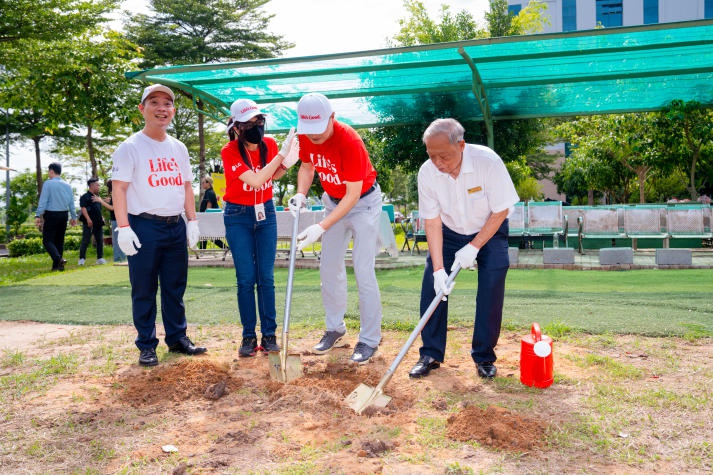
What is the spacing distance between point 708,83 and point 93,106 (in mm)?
10461

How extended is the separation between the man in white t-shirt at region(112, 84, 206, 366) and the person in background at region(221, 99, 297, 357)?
1.19ft

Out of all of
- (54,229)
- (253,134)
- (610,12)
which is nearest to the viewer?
(253,134)

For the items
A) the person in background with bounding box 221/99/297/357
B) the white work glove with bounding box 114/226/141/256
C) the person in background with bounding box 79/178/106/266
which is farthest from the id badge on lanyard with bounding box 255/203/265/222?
the person in background with bounding box 79/178/106/266

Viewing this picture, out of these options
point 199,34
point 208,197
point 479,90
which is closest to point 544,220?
point 479,90

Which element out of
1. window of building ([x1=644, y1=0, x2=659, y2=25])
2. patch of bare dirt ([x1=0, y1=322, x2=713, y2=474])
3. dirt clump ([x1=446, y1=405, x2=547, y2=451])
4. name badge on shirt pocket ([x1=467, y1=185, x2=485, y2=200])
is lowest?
patch of bare dirt ([x1=0, y1=322, x2=713, y2=474])

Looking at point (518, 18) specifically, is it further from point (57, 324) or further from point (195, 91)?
point (57, 324)

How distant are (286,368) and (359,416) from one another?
701 mm

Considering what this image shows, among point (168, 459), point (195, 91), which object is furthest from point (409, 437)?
point (195, 91)

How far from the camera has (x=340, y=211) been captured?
358cm

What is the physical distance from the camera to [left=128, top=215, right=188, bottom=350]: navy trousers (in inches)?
150

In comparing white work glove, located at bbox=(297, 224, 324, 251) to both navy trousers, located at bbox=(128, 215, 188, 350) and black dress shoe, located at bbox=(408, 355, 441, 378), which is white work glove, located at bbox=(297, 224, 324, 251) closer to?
navy trousers, located at bbox=(128, 215, 188, 350)

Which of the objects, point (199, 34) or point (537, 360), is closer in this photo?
point (537, 360)

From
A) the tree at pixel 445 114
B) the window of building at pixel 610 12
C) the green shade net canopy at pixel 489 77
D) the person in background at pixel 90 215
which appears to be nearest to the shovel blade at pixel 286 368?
the green shade net canopy at pixel 489 77

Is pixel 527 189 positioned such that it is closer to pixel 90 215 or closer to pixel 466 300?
pixel 90 215
